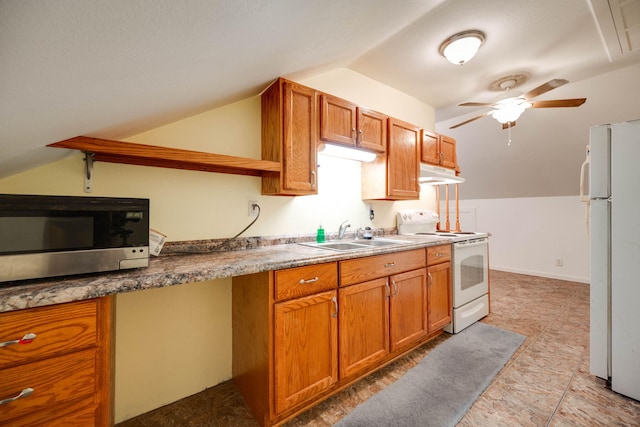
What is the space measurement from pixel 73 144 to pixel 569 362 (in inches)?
138

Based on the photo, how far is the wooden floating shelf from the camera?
45.0 inches

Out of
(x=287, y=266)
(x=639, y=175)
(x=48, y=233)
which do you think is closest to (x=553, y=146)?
(x=639, y=175)

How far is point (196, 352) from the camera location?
1.63 m

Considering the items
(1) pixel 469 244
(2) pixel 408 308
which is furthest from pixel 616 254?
(2) pixel 408 308

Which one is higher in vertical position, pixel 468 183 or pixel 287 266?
pixel 468 183

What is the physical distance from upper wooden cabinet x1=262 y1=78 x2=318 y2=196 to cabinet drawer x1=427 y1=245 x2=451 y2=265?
3.97ft

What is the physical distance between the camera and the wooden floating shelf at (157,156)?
1.14 metres

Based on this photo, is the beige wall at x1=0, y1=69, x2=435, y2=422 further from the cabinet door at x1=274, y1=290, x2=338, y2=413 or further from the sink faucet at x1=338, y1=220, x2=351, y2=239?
the cabinet door at x1=274, y1=290, x2=338, y2=413

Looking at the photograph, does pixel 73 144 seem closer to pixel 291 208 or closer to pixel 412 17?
pixel 291 208

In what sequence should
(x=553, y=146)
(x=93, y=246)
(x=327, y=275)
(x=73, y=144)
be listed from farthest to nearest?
(x=553, y=146) < (x=327, y=275) < (x=73, y=144) < (x=93, y=246)

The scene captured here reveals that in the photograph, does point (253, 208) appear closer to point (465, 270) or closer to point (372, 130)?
point (372, 130)

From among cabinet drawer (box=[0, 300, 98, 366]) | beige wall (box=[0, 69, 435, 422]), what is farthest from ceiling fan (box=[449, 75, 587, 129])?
cabinet drawer (box=[0, 300, 98, 366])

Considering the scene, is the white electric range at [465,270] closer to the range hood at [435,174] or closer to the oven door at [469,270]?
the oven door at [469,270]

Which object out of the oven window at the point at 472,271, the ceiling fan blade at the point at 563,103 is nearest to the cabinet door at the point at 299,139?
the oven window at the point at 472,271
